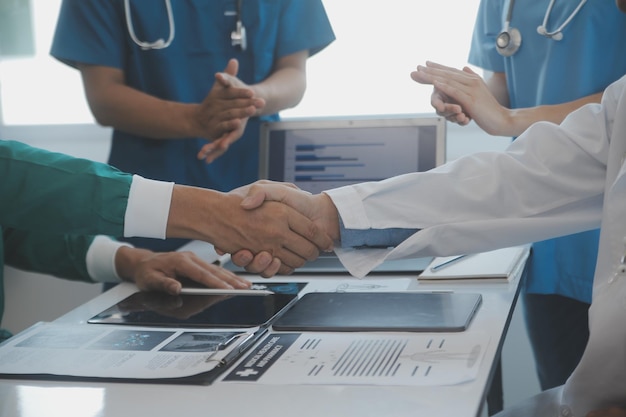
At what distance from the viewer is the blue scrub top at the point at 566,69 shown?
1590 mm

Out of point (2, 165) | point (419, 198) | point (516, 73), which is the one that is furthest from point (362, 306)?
point (516, 73)


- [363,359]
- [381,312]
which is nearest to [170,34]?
[381,312]

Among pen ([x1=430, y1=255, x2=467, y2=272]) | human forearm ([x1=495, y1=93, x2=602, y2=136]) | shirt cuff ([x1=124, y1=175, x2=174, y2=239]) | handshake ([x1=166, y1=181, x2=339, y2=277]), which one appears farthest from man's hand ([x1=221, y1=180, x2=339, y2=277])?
human forearm ([x1=495, y1=93, x2=602, y2=136])

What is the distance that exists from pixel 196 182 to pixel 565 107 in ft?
2.73

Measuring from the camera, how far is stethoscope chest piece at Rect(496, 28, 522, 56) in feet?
5.51

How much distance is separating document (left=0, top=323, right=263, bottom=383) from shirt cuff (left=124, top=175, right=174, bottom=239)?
0.50 feet

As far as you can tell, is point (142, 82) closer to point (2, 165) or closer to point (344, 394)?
point (2, 165)

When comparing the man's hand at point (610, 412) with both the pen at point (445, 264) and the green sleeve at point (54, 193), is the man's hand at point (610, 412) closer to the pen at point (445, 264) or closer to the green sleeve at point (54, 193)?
the pen at point (445, 264)

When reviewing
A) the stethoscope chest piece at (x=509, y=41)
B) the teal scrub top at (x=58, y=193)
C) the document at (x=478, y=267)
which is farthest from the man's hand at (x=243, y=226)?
the stethoscope chest piece at (x=509, y=41)

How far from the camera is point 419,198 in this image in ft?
4.26

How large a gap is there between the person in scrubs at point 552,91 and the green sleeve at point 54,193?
2.22 ft

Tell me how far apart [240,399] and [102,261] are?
77 cm

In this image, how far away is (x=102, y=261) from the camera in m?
1.60

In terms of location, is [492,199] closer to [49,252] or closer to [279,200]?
[279,200]
